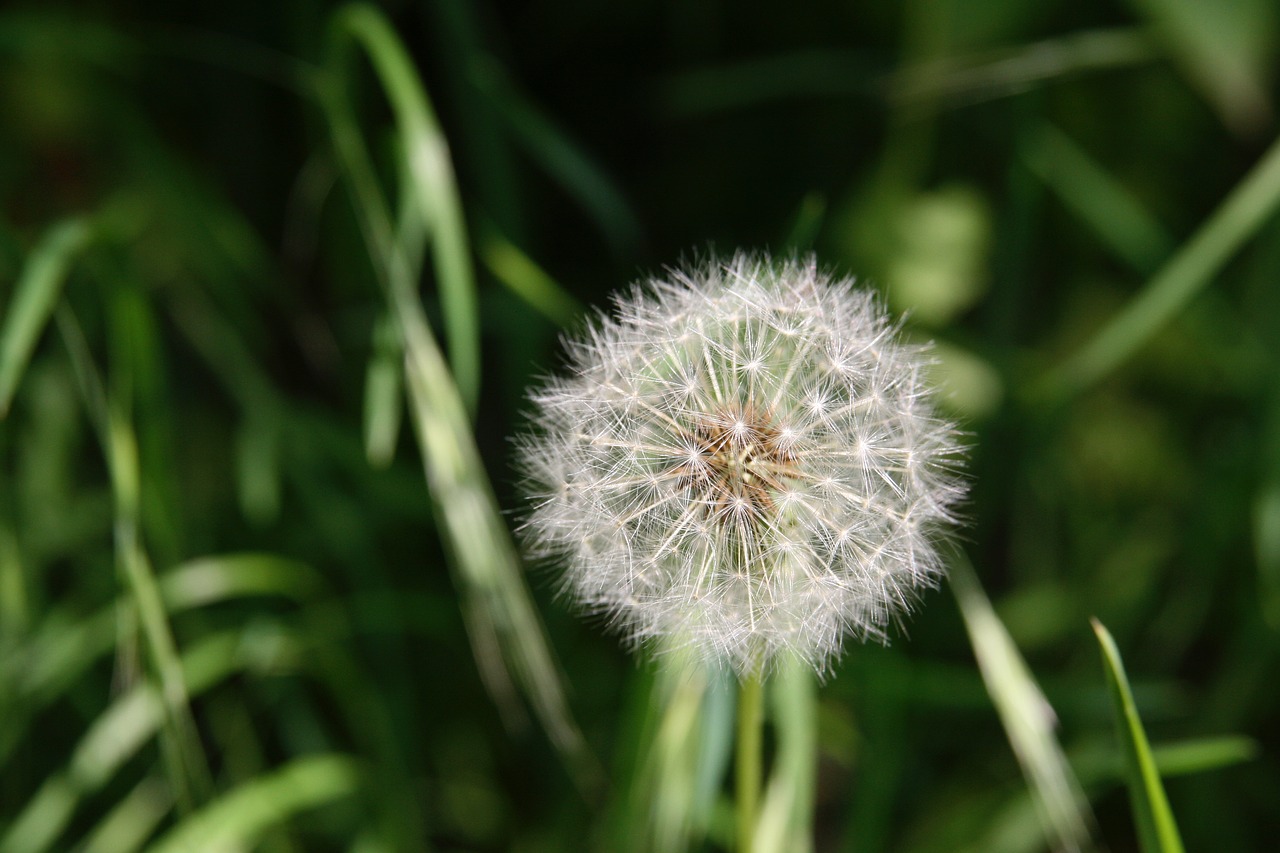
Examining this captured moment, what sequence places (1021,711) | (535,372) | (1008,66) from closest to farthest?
1. (1021,711)
2. (1008,66)
3. (535,372)

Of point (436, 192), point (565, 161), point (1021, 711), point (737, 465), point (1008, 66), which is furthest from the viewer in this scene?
point (565, 161)

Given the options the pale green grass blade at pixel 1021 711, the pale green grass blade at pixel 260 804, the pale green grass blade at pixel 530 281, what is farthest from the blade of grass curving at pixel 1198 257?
the pale green grass blade at pixel 260 804

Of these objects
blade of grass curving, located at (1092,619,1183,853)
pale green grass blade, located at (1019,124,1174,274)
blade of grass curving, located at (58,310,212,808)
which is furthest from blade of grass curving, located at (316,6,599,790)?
pale green grass blade, located at (1019,124,1174,274)

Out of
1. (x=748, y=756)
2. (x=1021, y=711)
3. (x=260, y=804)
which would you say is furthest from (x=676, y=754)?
(x=260, y=804)

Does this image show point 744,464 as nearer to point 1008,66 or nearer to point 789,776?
point 789,776

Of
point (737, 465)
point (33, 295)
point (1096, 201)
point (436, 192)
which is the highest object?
point (1096, 201)

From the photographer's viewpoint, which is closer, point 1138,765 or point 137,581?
point 1138,765
